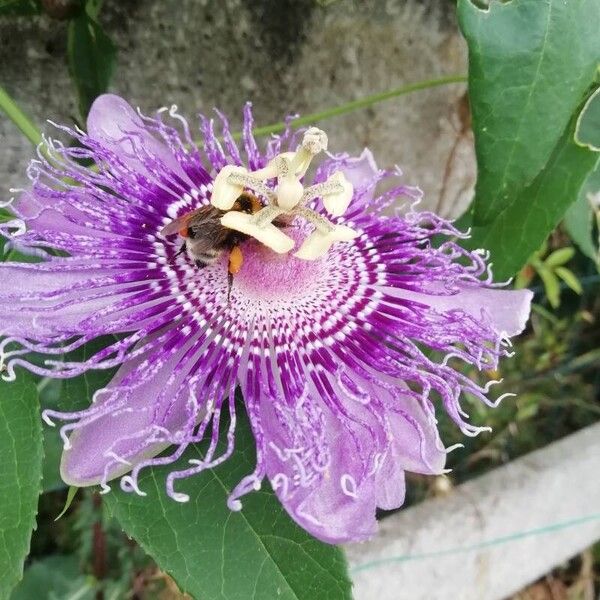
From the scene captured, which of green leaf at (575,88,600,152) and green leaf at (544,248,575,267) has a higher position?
green leaf at (575,88,600,152)

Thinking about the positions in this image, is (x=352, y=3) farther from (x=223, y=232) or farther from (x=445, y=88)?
(x=223, y=232)

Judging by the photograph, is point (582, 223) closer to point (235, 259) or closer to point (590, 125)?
point (590, 125)

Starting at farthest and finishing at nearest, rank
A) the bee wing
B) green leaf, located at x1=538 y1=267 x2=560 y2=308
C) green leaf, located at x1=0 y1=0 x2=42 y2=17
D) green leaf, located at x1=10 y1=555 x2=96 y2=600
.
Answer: green leaf, located at x1=538 y1=267 x2=560 y2=308 → green leaf, located at x1=10 y1=555 x2=96 y2=600 → green leaf, located at x1=0 y1=0 x2=42 y2=17 → the bee wing

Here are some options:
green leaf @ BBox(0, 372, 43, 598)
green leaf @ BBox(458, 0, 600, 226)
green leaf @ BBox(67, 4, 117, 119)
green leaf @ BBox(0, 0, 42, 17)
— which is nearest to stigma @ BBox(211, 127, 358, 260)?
green leaf @ BBox(458, 0, 600, 226)

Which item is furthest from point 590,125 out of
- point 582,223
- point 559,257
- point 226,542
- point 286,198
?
point 559,257

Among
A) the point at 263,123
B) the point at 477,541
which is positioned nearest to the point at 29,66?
the point at 263,123

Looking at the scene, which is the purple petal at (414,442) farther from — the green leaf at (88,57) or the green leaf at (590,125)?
the green leaf at (88,57)

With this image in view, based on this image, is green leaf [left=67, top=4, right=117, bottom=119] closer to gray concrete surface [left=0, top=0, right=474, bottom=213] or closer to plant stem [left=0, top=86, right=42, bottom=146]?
gray concrete surface [left=0, top=0, right=474, bottom=213]

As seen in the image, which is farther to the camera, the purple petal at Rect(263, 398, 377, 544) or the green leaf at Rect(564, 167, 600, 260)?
the green leaf at Rect(564, 167, 600, 260)
